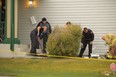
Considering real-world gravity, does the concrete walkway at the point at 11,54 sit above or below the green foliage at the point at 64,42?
below

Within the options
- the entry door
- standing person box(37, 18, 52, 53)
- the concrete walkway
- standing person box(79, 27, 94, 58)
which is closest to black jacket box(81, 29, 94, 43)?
standing person box(79, 27, 94, 58)

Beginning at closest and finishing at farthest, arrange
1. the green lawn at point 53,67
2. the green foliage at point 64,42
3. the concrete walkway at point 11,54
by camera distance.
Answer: the green lawn at point 53,67 → the green foliage at point 64,42 → the concrete walkway at point 11,54

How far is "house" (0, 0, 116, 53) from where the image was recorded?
2475cm

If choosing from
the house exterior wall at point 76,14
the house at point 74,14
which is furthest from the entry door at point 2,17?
the house exterior wall at point 76,14

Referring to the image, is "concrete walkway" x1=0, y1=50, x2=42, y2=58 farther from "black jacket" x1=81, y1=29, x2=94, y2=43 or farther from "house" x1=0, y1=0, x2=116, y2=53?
"house" x1=0, y1=0, x2=116, y2=53

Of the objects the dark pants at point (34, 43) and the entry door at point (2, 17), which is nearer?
the dark pants at point (34, 43)

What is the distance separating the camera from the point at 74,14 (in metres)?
25.0

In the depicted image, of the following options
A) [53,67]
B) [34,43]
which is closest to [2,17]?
[34,43]

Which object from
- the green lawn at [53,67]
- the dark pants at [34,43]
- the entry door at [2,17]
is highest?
the entry door at [2,17]

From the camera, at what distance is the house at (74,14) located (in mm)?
24750

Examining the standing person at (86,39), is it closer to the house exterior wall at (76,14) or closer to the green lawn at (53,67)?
the house exterior wall at (76,14)

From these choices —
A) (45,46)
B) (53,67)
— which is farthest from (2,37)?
(53,67)

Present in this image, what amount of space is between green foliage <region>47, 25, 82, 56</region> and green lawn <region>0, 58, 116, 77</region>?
2.66ft

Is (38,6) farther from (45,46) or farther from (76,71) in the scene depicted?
(76,71)
